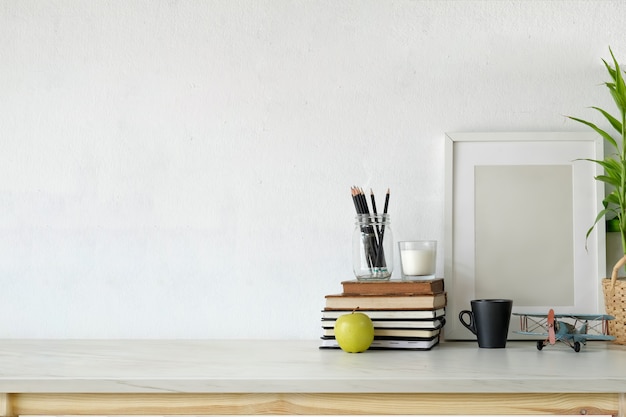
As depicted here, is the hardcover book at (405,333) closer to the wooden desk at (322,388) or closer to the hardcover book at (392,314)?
the hardcover book at (392,314)

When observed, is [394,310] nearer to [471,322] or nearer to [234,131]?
[471,322]

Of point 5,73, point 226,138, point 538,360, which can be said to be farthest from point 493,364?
point 5,73

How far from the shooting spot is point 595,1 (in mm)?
1886

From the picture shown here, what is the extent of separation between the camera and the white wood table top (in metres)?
1.31

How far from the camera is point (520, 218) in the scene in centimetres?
185

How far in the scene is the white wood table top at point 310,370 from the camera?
131 centimetres

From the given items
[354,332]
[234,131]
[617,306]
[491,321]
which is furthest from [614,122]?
[234,131]

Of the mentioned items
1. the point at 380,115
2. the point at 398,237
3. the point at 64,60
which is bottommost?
the point at 398,237

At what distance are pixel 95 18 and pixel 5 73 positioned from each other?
28 centimetres

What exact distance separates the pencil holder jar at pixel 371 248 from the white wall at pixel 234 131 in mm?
106

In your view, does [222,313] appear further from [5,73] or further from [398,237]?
[5,73]

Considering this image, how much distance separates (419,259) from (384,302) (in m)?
0.16

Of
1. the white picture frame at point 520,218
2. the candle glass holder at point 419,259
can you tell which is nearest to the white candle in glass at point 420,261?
the candle glass holder at point 419,259

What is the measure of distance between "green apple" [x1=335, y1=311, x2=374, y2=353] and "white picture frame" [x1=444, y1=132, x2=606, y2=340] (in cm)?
31
